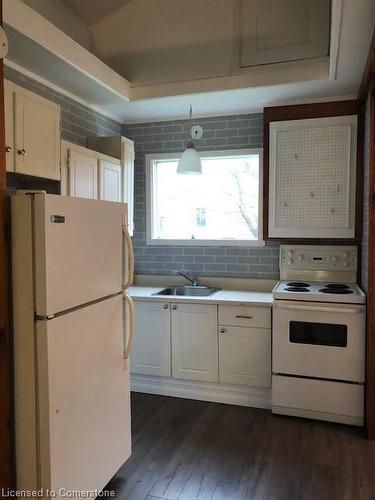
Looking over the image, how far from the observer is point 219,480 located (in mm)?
2254

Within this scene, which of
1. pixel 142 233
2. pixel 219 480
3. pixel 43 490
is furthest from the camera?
pixel 142 233

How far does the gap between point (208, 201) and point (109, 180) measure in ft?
3.46

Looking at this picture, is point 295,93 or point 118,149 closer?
point 295,93

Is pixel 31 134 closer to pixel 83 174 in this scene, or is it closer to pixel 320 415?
pixel 83 174

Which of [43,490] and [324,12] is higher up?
[324,12]

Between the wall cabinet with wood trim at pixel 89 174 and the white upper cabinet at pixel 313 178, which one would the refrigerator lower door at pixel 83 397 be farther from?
the white upper cabinet at pixel 313 178

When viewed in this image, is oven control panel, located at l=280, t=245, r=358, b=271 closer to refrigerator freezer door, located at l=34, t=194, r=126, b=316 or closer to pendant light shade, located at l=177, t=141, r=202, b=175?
pendant light shade, located at l=177, t=141, r=202, b=175

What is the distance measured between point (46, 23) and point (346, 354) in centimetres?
287

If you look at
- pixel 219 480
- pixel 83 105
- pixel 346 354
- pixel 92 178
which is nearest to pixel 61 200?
pixel 92 178

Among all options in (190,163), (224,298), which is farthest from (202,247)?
(190,163)

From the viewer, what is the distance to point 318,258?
136 inches

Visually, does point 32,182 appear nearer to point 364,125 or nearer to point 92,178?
point 92,178

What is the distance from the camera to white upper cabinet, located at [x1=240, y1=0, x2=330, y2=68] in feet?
9.59

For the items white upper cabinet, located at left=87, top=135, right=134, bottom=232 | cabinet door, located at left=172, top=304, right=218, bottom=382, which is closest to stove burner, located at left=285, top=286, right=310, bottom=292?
cabinet door, located at left=172, top=304, right=218, bottom=382
